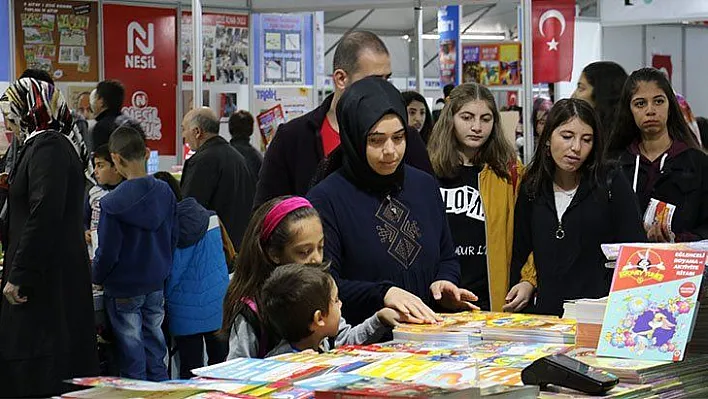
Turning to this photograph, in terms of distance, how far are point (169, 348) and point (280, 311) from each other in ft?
11.4

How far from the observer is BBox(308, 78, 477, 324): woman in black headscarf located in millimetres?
3232

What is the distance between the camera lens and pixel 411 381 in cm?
198

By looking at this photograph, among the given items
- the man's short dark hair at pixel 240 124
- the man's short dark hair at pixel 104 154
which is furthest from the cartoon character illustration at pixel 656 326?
the man's short dark hair at pixel 240 124

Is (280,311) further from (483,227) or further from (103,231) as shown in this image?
(103,231)

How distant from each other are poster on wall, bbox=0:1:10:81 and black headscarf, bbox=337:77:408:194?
233 inches

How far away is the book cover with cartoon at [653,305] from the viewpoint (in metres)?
2.33

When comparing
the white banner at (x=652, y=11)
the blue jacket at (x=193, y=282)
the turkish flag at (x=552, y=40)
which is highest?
the white banner at (x=652, y=11)

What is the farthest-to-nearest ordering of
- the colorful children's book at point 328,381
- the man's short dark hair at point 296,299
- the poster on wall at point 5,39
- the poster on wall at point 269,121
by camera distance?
the poster on wall at point 269,121
the poster on wall at point 5,39
the man's short dark hair at point 296,299
the colorful children's book at point 328,381

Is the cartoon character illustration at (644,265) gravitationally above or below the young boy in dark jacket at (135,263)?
above

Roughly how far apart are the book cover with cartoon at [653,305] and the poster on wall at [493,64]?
416 inches

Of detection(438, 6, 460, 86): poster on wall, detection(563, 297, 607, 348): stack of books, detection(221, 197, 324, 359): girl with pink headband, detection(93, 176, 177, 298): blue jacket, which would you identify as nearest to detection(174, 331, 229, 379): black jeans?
detection(93, 176, 177, 298): blue jacket

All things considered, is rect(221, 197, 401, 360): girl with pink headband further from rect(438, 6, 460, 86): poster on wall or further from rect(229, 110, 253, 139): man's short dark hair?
rect(438, 6, 460, 86): poster on wall

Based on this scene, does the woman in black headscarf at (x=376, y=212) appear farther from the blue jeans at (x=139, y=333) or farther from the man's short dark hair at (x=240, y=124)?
the man's short dark hair at (x=240, y=124)

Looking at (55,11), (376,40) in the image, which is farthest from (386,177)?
(55,11)
